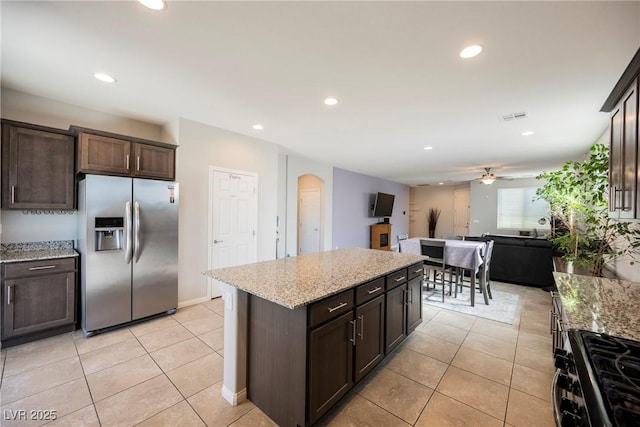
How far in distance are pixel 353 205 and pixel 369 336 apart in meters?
5.94

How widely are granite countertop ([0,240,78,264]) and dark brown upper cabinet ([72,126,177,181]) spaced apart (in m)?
0.95

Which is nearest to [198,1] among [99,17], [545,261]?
[99,17]

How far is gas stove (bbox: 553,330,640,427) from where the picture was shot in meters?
0.76

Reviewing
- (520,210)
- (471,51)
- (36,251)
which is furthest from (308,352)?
(520,210)

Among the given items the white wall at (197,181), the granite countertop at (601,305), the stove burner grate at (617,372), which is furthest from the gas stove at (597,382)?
the white wall at (197,181)

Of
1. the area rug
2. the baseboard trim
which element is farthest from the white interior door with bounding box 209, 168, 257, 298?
the area rug

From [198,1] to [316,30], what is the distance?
736 millimetres

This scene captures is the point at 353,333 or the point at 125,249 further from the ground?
the point at 125,249

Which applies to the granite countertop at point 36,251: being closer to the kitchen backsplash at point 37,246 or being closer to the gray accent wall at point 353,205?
the kitchen backsplash at point 37,246

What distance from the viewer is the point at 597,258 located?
2.60m

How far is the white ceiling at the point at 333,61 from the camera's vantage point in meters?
1.63

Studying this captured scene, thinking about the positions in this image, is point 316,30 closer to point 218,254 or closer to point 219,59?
point 219,59

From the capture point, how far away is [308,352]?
1.52 metres

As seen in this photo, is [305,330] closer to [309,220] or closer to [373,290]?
[373,290]
